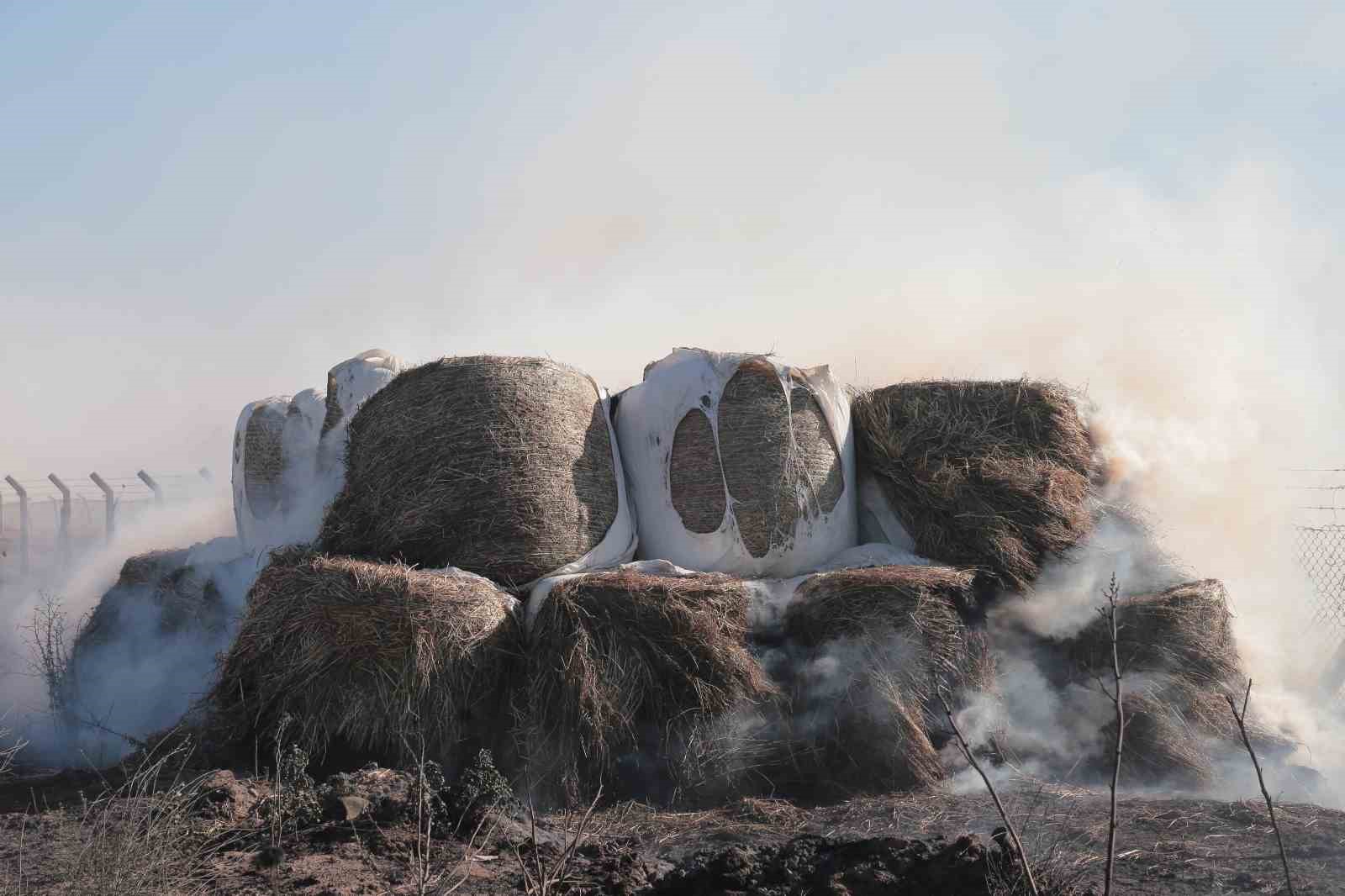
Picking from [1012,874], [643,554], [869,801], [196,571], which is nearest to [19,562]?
[196,571]

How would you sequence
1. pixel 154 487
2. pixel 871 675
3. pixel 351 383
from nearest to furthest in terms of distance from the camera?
pixel 871 675
pixel 351 383
pixel 154 487

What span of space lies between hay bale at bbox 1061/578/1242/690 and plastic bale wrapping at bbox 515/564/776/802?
69.0 inches

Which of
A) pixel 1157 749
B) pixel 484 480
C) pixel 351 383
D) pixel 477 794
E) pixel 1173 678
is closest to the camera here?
pixel 477 794

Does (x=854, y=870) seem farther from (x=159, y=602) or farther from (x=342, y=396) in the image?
(x=159, y=602)

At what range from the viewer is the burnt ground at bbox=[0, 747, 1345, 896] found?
12.3 feet

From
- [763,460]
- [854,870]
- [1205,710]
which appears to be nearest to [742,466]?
[763,460]

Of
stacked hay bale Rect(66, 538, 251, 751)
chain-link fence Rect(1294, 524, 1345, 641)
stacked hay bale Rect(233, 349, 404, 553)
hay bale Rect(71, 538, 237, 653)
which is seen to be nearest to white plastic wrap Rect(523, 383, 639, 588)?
stacked hay bale Rect(233, 349, 404, 553)

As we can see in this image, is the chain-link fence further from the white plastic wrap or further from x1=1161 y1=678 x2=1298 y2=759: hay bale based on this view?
the white plastic wrap

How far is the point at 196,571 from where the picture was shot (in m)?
7.74

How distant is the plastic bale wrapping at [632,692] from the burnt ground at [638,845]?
0.24 metres

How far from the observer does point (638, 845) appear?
4.75 m

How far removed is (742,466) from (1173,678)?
244cm

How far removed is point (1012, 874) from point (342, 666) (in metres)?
3.22

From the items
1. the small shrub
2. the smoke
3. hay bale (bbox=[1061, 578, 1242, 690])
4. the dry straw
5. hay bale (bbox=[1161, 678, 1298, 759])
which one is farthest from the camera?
the smoke
